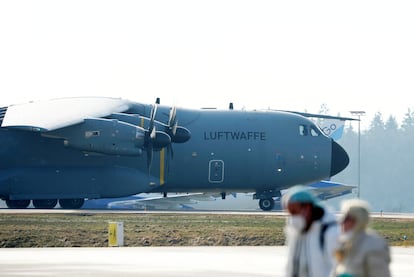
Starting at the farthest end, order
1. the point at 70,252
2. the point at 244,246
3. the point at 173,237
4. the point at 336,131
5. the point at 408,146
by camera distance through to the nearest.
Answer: the point at 408,146
the point at 336,131
the point at 173,237
the point at 244,246
the point at 70,252

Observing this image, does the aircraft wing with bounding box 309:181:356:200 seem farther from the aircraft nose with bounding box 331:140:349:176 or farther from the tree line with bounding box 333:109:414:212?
the tree line with bounding box 333:109:414:212

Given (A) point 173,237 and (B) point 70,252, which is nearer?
(B) point 70,252

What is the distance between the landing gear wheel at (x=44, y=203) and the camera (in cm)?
5074

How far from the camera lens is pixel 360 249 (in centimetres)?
1062

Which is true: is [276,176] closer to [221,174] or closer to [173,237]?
[221,174]

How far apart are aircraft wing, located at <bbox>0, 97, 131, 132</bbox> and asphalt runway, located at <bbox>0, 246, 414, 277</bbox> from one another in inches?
736

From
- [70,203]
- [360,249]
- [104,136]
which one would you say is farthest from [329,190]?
[360,249]

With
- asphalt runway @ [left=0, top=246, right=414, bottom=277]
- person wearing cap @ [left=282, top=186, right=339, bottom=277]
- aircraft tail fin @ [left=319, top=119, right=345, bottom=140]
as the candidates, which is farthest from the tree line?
person wearing cap @ [left=282, top=186, right=339, bottom=277]

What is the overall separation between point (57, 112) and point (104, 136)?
13.3 ft

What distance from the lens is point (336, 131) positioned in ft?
320

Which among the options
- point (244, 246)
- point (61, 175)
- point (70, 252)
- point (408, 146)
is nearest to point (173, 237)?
point (244, 246)

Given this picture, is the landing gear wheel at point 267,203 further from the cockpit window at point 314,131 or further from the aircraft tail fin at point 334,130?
the aircraft tail fin at point 334,130

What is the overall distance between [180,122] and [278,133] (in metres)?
4.58

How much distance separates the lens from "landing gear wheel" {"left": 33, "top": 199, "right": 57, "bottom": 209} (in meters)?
50.7
